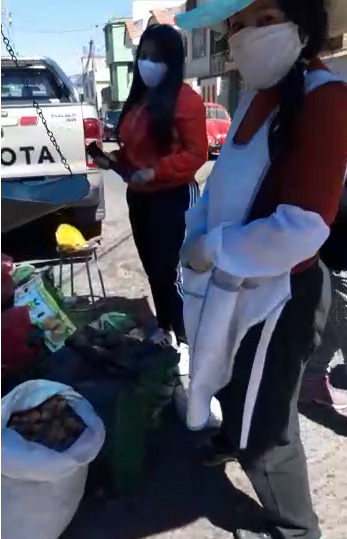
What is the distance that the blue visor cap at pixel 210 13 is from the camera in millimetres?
1660

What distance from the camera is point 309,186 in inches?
65.6

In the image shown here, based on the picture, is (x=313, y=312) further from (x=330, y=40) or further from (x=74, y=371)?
(x=74, y=371)

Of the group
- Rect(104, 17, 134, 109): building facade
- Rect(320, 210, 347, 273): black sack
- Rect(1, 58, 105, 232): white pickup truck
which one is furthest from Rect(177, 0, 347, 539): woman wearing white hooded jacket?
Rect(104, 17, 134, 109): building facade

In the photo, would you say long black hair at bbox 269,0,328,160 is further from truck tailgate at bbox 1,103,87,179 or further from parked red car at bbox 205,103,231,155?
parked red car at bbox 205,103,231,155

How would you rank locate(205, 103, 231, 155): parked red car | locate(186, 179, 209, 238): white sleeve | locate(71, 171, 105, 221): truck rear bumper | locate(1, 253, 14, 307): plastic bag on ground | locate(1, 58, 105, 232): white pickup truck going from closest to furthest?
locate(186, 179, 209, 238): white sleeve < locate(1, 253, 14, 307): plastic bag on ground < locate(1, 58, 105, 232): white pickup truck < locate(71, 171, 105, 221): truck rear bumper < locate(205, 103, 231, 155): parked red car

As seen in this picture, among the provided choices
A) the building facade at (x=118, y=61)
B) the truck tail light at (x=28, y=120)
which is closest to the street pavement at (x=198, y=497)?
the truck tail light at (x=28, y=120)

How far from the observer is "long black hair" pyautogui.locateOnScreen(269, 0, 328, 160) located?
1685 millimetres

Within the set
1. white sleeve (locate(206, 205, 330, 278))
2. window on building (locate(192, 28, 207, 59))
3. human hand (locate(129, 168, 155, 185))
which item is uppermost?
white sleeve (locate(206, 205, 330, 278))

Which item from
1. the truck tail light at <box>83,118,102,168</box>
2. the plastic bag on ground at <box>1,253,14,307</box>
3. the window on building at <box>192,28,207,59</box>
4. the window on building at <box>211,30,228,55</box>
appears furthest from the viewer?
the window on building at <box>192,28,207,59</box>

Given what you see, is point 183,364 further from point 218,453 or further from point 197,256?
point 197,256

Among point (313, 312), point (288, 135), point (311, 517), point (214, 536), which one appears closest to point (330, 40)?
point (288, 135)

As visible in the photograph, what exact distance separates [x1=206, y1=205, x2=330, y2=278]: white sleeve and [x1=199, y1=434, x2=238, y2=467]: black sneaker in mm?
730

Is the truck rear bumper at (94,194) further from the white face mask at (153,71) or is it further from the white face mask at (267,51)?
the white face mask at (267,51)

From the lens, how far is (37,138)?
207 inches
